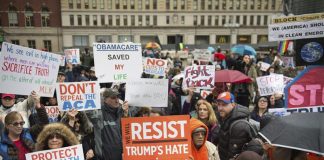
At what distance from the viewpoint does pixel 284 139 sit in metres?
2.61

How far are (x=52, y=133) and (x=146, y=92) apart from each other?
5.67ft

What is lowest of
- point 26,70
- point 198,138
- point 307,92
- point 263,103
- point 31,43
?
point 198,138

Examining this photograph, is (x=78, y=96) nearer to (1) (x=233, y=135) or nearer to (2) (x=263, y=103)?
(1) (x=233, y=135)

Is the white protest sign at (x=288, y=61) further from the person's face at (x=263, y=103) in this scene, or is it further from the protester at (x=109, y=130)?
the protester at (x=109, y=130)

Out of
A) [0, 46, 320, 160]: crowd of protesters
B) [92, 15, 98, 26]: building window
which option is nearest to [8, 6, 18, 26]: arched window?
[92, 15, 98, 26]: building window

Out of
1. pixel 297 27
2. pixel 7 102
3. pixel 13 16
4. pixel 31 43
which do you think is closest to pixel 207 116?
pixel 297 27

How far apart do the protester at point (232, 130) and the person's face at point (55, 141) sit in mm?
2043

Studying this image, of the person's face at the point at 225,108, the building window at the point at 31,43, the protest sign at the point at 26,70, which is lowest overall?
the person's face at the point at 225,108

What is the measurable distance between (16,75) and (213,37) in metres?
59.0

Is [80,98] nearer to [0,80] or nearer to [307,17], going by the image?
[0,80]

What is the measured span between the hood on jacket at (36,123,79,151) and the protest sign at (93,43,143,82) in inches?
66.2

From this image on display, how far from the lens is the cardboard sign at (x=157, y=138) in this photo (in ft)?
10.9

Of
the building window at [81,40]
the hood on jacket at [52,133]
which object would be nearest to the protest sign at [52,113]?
→ the hood on jacket at [52,133]

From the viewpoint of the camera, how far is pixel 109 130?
15.1 ft
